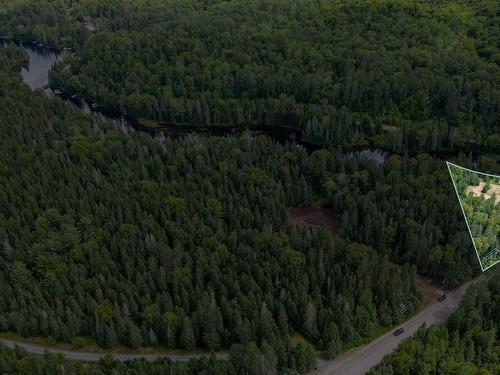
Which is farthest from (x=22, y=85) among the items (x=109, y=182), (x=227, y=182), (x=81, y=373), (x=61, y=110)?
(x=81, y=373)

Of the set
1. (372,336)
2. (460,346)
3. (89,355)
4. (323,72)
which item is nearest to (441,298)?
(372,336)

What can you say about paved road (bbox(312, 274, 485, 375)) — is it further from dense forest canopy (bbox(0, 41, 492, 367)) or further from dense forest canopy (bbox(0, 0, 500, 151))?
dense forest canopy (bbox(0, 0, 500, 151))

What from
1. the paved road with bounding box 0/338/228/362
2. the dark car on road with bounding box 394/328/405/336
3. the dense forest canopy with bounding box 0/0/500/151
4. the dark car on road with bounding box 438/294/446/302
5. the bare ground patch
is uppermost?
the dense forest canopy with bounding box 0/0/500/151

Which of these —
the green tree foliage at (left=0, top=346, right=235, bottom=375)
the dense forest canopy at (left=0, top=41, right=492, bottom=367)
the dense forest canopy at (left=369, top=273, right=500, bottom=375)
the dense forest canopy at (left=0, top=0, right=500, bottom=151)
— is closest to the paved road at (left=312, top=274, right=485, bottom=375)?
the dense forest canopy at (left=0, top=41, right=492, bottom=367)

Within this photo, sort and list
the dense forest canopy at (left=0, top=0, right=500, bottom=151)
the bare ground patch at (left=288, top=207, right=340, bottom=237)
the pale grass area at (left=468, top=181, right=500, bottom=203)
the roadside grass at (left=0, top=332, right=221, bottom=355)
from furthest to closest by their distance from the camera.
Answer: the dense forest canopy at (left=0, top=0, right=500, bottom=151) < the bare ground patch at (left=288, top=207, right=340, bottom=237) < the roadside grass at (left=0, top=332, right=221, bottom=355) < the pale grass area at (left=468, top=181, right=500, bottom=203)

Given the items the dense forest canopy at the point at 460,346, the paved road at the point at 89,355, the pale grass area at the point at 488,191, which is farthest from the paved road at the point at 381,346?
the pale grass area at the point at 488,191

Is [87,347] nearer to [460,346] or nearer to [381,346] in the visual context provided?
[381,346]

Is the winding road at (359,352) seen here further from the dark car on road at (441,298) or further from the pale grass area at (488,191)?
the pale grass area at (488,191)
